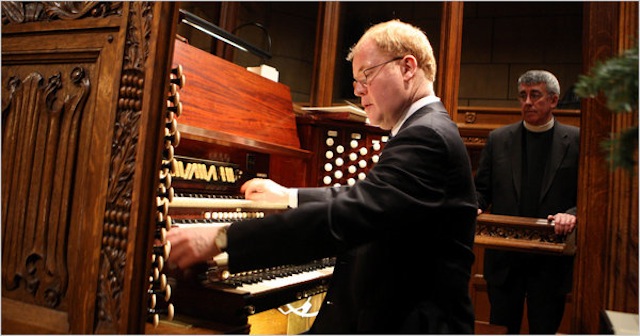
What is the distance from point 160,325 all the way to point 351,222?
0.97 meters

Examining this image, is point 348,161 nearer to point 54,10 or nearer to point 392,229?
point 392,229

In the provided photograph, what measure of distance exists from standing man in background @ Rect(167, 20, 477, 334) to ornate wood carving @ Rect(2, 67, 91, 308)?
333 mm

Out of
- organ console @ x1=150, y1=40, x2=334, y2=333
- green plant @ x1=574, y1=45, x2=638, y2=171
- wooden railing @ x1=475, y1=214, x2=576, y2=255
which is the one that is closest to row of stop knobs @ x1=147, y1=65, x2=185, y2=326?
organ console @ x1=150, y1=40, x2=334, y2=333

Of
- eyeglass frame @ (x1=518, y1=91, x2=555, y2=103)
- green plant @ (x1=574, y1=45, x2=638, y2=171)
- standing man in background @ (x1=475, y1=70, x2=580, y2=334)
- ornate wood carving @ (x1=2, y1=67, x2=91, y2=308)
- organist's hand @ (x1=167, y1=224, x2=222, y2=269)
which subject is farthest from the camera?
eyeglass frame @ (x1=518, y1=91, x2=555, y2=103)

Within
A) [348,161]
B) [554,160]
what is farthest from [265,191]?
[554,160]

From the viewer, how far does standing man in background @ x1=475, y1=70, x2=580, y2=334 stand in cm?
273

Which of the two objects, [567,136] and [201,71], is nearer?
[201,71]

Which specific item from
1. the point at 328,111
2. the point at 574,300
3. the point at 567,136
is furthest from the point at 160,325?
the point at 567,136

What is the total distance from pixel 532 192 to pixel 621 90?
2.31m

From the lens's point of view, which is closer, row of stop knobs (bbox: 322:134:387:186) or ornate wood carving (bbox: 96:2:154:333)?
ornate wood carving (bbox: 96:2:154:333)

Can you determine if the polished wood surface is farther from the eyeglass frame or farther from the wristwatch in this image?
the eyeglass frame

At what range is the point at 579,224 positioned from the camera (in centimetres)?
152

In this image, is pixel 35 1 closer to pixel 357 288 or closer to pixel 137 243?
pixel 137 243

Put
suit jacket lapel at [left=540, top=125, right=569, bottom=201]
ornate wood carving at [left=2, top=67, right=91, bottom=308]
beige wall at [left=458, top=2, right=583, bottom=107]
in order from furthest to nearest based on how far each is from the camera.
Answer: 1. beige wall at [left=458, top=2, right=583, bottom=107]
2. suit jacket lapel at [left=540, top=125, right=569, bottom=201]
3. ornate wood carving at [left=2, top=67, right=91, bottom=308]
